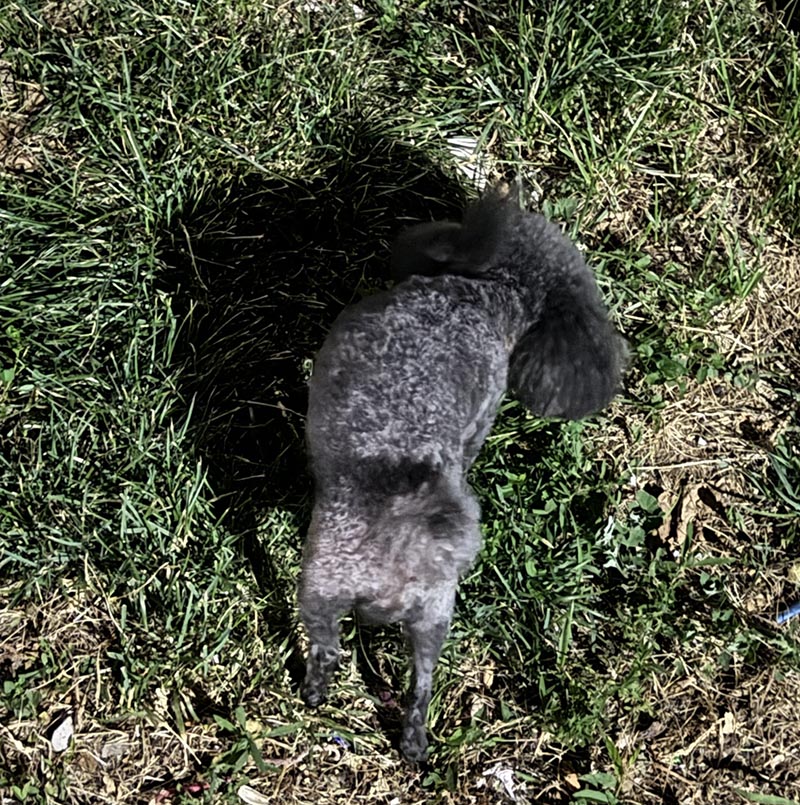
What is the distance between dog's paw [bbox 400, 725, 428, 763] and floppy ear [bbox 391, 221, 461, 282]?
1405 mm

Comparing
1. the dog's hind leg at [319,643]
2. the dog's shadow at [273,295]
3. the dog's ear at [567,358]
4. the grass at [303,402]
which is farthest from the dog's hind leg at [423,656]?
the dog's ear at [567,358]

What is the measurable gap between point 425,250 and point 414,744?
1527 millimetres

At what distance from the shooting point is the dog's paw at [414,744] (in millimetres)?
3242

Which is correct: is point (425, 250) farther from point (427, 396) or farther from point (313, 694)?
point (313, 694)

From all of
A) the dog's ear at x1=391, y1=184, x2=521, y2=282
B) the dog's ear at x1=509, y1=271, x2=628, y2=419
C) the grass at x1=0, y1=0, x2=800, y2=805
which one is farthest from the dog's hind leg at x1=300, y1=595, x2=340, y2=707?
the dog's ear at x1=391, y1=184, x2=521, y2=282

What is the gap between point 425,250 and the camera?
3.27 metres

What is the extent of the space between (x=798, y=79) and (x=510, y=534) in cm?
228

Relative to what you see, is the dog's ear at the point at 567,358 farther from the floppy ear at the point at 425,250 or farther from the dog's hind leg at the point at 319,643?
the dog's hind leg at the point at 319,643

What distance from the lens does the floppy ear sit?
3219mm

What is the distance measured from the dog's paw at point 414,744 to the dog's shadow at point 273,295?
438mm

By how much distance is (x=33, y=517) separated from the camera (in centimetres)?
344

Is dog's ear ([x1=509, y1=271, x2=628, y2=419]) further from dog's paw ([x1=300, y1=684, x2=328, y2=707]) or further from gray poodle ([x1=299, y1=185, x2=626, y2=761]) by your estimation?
dog's paw ([x1=300, y1=684, x2=328, y2=707])

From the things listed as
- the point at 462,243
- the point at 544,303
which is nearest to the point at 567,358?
the point at 544,303

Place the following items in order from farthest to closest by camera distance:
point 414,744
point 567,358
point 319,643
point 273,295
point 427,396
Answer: point 273,295
point 414,744
point 567,358
point 319,643
point 427,396
